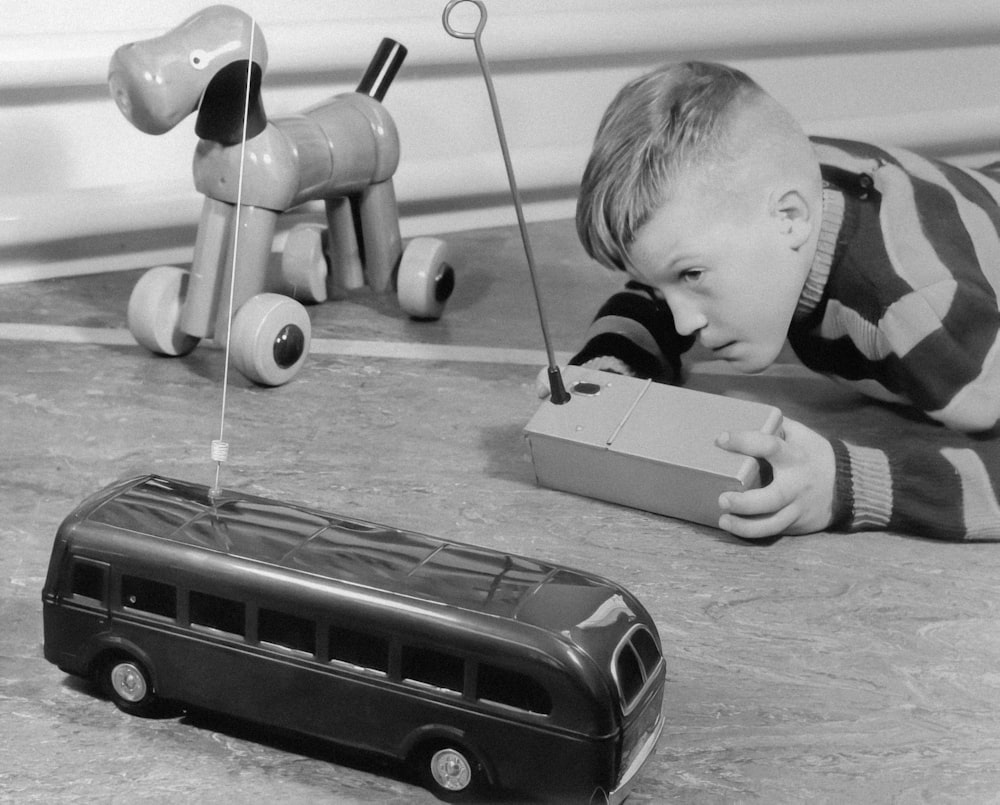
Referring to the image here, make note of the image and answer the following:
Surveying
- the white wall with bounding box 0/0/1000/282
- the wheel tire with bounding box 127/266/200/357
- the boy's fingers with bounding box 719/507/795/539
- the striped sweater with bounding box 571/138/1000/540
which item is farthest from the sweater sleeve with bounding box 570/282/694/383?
the white wall with bounding box 0/0/1000/282

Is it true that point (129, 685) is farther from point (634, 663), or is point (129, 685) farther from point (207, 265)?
point (207, 265)

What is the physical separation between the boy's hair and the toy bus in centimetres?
32

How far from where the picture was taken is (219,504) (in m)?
0.67

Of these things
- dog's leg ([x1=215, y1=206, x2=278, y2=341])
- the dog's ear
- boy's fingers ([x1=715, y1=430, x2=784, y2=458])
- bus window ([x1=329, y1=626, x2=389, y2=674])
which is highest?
the dog's ear

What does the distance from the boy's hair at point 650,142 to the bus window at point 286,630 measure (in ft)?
1.28

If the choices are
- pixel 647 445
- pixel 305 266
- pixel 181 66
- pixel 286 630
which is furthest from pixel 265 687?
pixel 305 266

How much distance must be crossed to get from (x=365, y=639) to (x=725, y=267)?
407 mm

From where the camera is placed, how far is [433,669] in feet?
1.97

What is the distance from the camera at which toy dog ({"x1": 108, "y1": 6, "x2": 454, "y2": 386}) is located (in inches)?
39.9

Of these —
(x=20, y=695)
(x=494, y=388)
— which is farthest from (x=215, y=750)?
(x=494, y=388)

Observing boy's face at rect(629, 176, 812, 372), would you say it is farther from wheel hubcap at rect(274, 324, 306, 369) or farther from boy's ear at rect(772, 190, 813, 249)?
wheel hubcap at rect(274, 324, 306, 369)

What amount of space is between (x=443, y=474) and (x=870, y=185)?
0.36 meters

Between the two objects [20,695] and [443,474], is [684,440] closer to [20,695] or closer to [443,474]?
[443,474]

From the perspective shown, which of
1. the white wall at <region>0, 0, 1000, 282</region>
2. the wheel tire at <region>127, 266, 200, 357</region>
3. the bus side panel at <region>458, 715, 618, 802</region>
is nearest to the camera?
the bus side panel at <region>458, 715, 618, 802</region>
